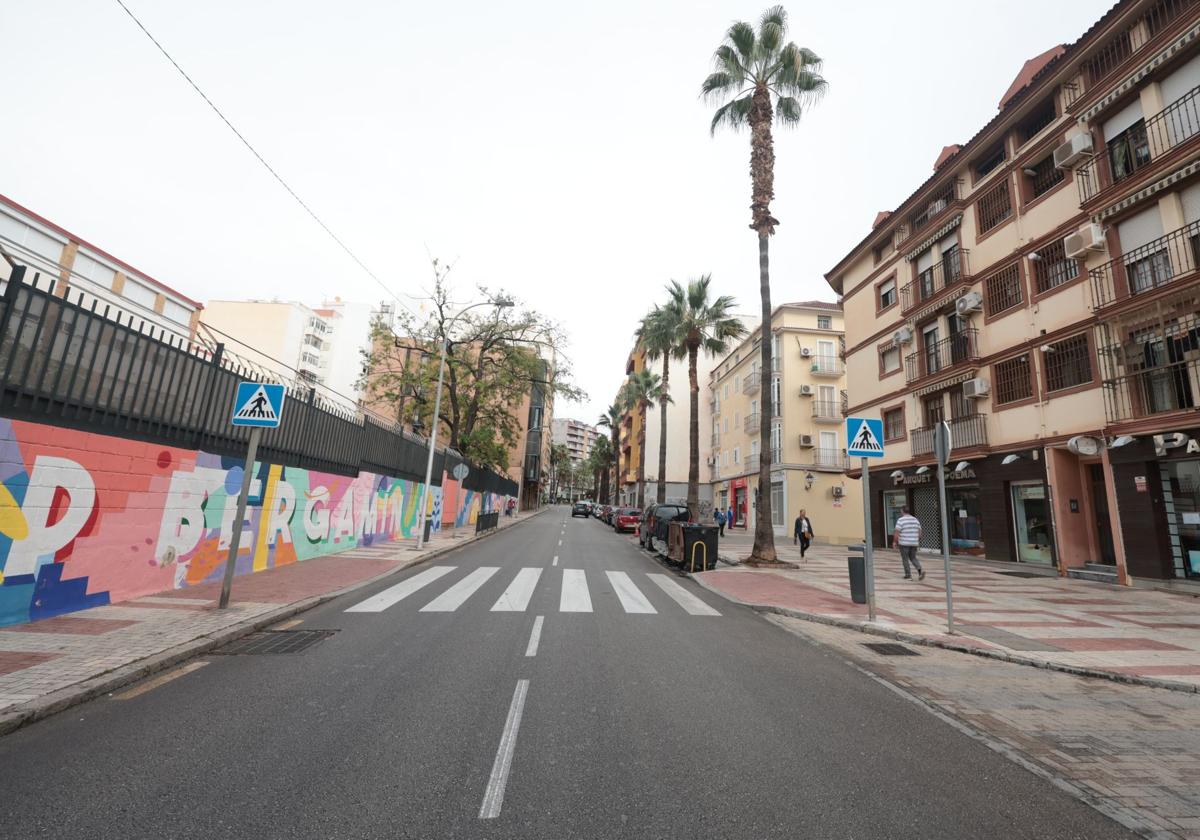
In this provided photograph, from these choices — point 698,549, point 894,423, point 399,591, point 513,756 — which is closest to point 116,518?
point 399,591

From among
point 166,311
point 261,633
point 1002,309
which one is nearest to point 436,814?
point 261,633

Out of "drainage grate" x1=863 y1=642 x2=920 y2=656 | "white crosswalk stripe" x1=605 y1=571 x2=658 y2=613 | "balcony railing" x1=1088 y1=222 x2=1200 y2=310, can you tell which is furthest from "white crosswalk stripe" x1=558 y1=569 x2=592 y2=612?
"balcony railing" x1=1088 y1=222 x2=1200 y2=310

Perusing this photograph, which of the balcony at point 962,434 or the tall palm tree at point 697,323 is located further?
the tall palm tree at point 697,323

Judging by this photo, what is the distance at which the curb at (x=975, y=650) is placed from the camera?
19.0 feet

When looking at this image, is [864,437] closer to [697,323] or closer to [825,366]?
[697,323]

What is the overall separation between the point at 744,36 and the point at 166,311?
44.7 metres

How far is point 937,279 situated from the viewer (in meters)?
20.9

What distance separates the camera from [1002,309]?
17812mm

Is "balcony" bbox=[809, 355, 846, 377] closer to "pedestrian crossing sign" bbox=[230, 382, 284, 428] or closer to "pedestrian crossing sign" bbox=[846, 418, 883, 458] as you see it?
"pedestrian crossing sign" bbox=[846, 418, 883, 458]

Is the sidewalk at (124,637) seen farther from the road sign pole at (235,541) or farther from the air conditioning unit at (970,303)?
the air conditioning unit at (970,303)

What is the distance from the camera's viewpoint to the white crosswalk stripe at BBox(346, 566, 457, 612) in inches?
326

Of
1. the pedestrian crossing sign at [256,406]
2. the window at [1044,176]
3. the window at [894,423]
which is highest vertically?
the window at [1044,176]

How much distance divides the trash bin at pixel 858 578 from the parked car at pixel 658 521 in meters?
9.63

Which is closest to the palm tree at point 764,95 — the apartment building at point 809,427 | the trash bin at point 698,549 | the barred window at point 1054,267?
the trash bin at point 698,549
